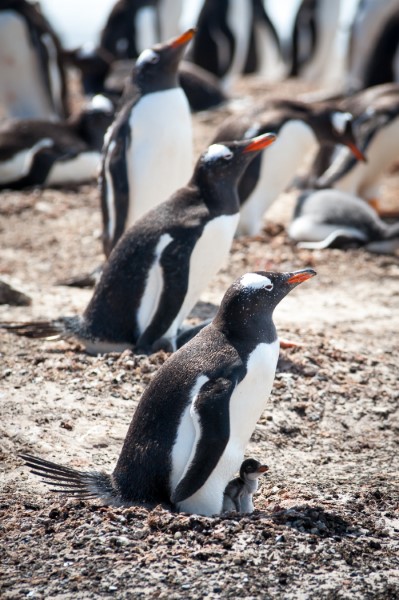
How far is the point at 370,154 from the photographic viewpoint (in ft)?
31.2

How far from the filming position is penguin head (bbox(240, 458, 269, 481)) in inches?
151

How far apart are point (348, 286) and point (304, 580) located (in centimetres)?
399

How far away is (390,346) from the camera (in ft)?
19.4

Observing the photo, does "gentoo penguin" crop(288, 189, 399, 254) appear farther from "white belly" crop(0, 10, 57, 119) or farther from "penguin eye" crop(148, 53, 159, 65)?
"white belly" crop(0, 10, 57, 119)

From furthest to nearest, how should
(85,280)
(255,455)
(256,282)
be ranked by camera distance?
1. (85,280)
2. (255,455)
3. (256,282)

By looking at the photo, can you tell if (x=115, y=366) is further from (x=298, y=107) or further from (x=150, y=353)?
(x=298, y=107)

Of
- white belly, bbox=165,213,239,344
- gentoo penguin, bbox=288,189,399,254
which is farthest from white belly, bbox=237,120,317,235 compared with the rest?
white belly, bbox=165,213,239,344

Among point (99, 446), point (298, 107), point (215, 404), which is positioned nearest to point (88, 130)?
point (298, 107)

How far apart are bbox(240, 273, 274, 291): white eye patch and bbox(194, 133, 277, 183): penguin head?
4.82 ft

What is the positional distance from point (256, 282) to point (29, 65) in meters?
9.26

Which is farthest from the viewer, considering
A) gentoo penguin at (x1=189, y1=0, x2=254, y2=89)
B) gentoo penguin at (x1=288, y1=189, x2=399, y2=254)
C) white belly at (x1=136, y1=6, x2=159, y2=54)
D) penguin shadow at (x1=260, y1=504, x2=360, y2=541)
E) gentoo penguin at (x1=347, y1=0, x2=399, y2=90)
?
gentoo penguin at (x1=189, y1=0, x2=254, y2=89)

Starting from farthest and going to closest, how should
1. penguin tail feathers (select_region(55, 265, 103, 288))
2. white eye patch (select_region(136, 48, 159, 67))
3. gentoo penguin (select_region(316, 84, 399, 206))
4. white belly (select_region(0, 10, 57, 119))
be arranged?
white belly (select_region(0, 10, 57, 119)), gentoo penguin (select_region(316, 84, 399, 206)), white eye patch (select_region(136, 48, 159, 67)), penguin tail feathers (select_region(55, 265, 103, 288))

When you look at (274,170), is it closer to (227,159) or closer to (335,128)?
(335,128)

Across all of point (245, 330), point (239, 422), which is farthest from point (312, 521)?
point (245, 330)
